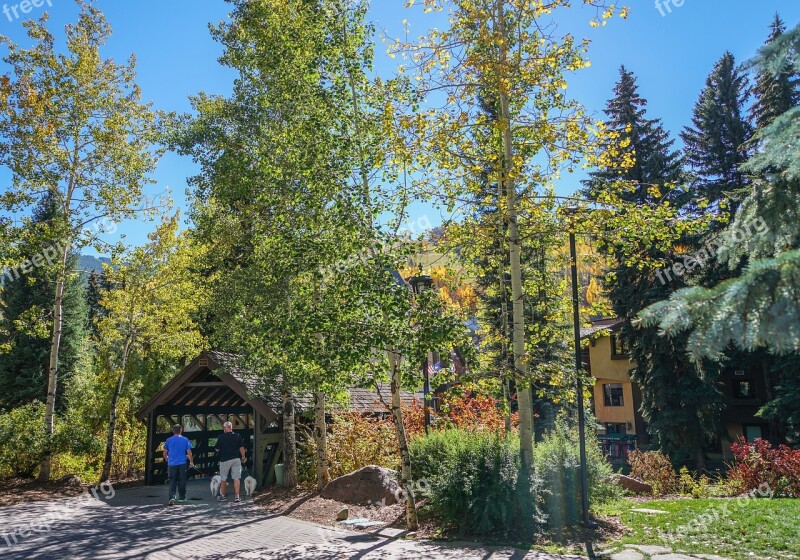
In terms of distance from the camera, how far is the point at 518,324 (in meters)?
9.84

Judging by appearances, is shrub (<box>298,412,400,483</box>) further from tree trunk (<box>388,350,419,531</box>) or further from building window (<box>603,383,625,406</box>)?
building window (<box>603,383,625,406</box>)

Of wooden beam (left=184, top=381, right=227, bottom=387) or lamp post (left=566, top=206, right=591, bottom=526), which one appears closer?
lamp post (left=566, top=206, right=591, bottom=526)

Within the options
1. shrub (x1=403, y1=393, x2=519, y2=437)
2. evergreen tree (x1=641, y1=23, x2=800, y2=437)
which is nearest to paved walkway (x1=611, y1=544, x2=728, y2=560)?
evergreen tree (x1=641, y1=23, x2=800, y2=437)

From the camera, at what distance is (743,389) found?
30312 mm

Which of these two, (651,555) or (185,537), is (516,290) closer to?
(651,555)

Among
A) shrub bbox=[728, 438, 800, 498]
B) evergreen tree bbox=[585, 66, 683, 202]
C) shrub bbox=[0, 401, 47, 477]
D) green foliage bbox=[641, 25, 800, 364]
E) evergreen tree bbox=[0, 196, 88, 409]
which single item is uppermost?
evergreen tree bbox=[585, 66, 683, 202]

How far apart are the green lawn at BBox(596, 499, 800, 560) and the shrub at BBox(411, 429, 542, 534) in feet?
4.77

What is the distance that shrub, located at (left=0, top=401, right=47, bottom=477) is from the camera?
15016mm

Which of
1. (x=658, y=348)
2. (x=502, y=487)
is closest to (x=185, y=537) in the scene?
(x=502, y=487)

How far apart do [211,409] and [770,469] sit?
608 inches

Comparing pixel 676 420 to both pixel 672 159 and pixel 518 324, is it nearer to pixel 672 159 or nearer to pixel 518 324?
Answer: pixel 672 159

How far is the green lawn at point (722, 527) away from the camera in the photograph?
24.6ft

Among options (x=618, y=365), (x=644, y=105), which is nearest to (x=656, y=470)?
(x=644, y=105)

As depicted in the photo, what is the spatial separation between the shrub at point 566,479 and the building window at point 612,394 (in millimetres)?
27927
